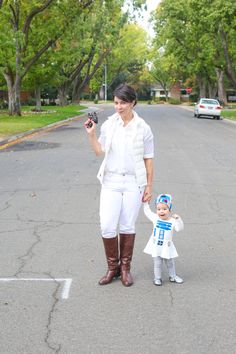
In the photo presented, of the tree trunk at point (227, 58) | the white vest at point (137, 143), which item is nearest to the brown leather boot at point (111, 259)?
the white vest at point (137, 143)

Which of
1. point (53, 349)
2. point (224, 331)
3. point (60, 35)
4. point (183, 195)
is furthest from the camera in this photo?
point (60, 35)

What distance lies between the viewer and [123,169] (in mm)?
4789

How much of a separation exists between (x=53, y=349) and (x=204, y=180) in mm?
7833

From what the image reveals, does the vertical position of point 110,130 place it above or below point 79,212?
above

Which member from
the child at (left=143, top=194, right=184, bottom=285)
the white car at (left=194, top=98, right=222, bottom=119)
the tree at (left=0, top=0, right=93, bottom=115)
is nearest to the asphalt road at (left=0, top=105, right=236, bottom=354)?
the child at (left=143, top=194, right=184, bottom=285)

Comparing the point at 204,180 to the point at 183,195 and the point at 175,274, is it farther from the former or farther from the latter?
the point at 175,274

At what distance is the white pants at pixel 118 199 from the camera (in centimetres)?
481

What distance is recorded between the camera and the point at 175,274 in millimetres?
5094

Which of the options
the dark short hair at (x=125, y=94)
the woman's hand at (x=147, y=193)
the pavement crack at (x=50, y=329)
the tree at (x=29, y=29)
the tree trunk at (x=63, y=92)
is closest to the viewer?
the pavement crack at (x=50, y=329)

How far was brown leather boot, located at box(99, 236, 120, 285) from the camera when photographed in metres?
4.96

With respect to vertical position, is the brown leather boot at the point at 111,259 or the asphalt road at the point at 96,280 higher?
the brown leather boot at the point at 111,259

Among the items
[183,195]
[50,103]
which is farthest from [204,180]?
[50,103]

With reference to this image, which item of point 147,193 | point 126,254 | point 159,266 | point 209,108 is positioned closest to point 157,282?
point 159,266

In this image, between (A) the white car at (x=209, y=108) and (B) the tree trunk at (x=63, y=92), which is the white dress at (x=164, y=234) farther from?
(B) the tree trunk at (x=63, y=92)
